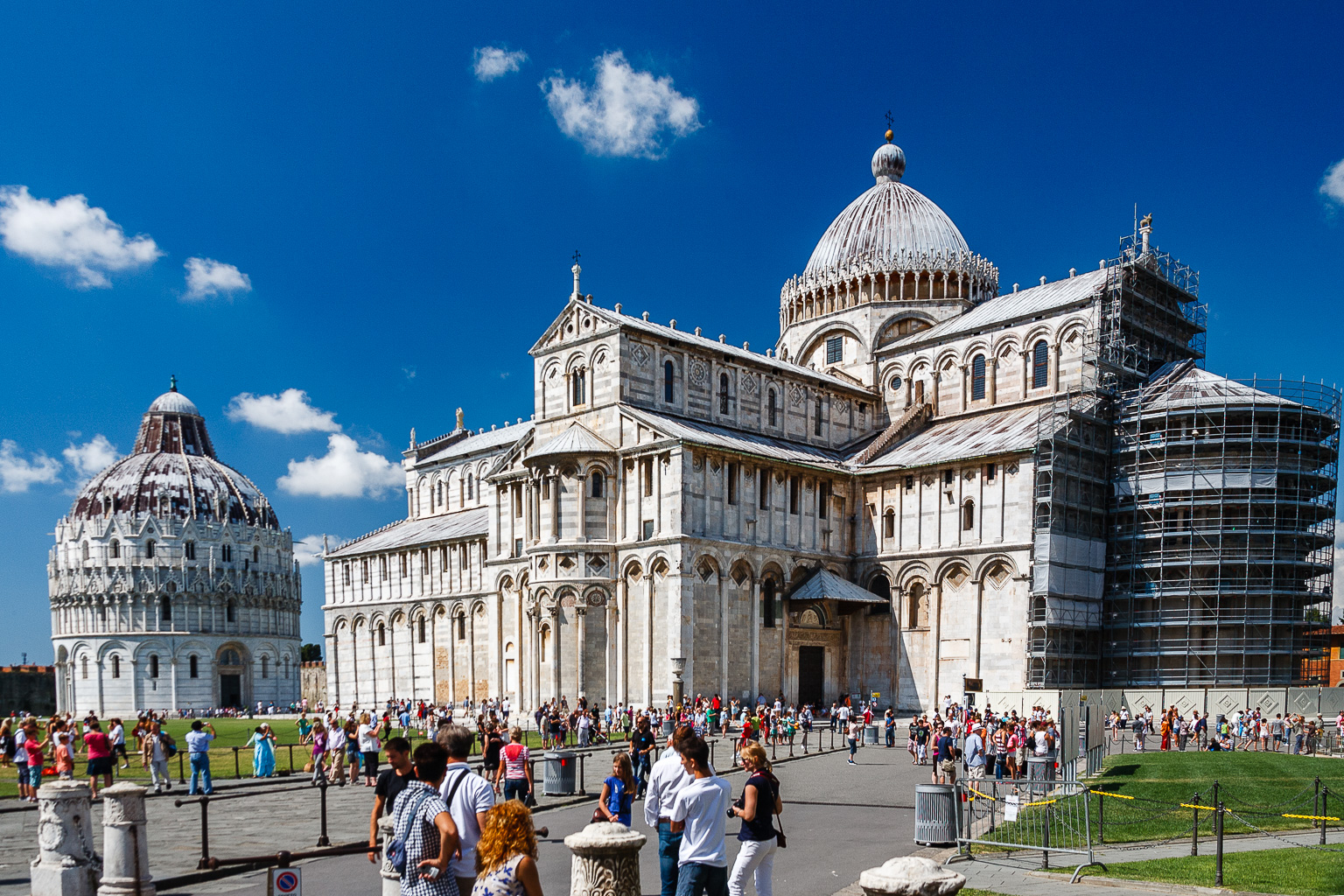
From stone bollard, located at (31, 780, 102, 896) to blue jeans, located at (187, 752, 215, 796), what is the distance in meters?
9.96

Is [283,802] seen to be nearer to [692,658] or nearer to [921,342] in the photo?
[692,658]

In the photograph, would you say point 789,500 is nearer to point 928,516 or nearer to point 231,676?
point 928,516

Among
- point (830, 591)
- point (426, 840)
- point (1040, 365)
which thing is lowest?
point (830, 591)

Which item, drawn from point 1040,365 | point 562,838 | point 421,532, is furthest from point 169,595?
point 562,838

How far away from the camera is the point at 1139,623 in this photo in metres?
45.4

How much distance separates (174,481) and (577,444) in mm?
71772

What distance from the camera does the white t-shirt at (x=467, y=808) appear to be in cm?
838

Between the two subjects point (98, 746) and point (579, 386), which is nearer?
point (98, 746)

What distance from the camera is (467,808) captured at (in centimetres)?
854

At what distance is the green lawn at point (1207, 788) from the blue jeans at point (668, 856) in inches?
281

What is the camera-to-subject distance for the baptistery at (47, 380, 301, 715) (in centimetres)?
9881

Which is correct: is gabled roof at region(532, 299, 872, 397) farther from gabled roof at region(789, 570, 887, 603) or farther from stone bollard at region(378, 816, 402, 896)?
stone bollard at region(378, 816, 402, 896)

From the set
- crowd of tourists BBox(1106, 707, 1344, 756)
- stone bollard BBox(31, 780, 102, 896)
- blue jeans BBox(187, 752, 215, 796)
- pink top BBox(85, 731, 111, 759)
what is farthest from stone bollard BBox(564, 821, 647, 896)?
crowd of tourists BBox(1106, 707, 1344, 756)

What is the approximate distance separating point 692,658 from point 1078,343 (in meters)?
22.4
